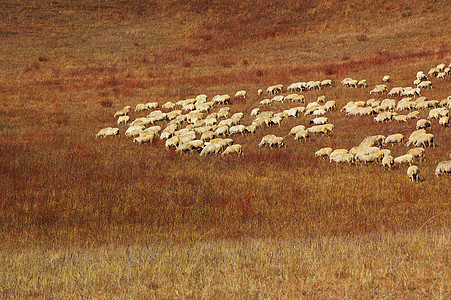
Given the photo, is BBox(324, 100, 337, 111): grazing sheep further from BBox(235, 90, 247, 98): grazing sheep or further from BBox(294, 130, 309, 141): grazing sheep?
BBox(235, 90, 247, 98): grazing sheep

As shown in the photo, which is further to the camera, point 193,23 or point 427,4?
point 193,23

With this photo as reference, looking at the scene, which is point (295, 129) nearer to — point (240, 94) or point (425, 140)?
point (425, 140)

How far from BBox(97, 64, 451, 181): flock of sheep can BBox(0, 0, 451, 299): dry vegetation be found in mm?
511

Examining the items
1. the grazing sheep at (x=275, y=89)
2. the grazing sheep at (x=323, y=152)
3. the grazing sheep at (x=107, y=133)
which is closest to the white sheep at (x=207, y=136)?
the grazing sheep at (x=107, y=133)

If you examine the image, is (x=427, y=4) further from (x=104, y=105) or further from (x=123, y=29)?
(x=104, y=105)

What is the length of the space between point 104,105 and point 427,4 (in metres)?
36.8

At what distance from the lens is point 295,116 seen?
20375mm

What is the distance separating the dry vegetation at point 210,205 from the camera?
5543 millimetres

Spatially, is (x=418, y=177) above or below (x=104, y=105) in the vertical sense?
below

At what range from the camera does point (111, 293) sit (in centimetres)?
528

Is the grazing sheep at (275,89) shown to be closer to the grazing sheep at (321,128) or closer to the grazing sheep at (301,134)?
the grazing sheep at (321,128)

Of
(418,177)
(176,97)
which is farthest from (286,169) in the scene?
(176,97)

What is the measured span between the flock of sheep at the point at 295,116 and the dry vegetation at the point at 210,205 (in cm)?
51

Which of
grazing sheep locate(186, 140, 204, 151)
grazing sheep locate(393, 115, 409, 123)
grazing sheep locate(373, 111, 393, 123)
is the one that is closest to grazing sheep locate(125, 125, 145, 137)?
grazing sheep locate(186, 140, 204, 151)
